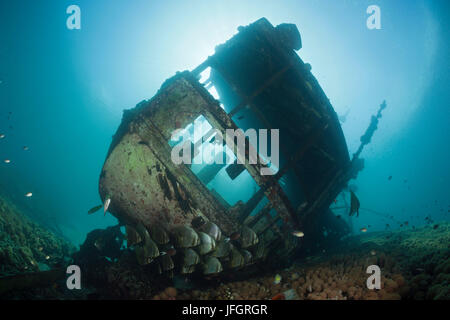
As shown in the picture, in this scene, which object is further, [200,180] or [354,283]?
[200,180]

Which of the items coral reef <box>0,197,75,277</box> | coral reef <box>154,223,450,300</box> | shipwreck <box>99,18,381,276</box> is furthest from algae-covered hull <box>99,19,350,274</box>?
coral reef <box>0,197,75,277</box>

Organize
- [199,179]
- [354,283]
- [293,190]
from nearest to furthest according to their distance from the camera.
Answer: [354,283], [199,179], [293,190]

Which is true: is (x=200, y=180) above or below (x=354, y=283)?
above

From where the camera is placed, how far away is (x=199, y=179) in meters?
4.23

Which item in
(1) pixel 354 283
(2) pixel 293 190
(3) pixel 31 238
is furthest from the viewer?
(3) pixel 31 238

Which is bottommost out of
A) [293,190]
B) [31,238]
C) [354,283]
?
[354,283]

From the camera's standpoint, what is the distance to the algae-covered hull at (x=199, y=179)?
3.95 meters

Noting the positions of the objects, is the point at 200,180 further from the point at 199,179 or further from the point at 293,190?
the point at 293,190

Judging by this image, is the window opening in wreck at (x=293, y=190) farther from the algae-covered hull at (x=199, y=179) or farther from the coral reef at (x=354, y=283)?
the coral reef at (x=354, y=283)

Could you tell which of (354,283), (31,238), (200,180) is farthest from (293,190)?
(31,238)
